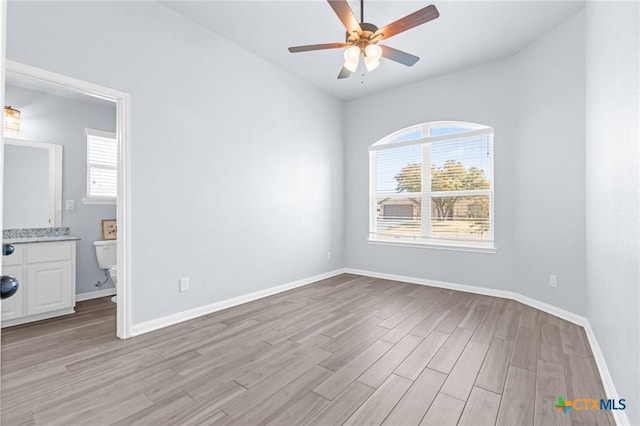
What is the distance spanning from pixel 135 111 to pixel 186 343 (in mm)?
2045

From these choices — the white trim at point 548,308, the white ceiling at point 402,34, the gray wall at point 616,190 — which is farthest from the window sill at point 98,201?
the gray wall at point 616,190

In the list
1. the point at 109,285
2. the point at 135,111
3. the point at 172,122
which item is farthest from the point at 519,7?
the point at 109,285

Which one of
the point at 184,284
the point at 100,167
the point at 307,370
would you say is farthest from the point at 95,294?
the point at 307,370

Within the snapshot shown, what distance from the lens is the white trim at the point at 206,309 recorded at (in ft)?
9.00

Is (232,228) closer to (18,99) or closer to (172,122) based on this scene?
(172,122)

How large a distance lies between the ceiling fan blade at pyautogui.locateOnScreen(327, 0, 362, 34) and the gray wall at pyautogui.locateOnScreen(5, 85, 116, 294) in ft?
12.0

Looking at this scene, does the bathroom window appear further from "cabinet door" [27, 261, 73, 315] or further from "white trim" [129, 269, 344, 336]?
"white trim" [129, 269, 344, 336]

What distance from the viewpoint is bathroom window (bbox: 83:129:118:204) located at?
413 cm

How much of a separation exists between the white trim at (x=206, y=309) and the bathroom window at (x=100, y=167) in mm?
2303

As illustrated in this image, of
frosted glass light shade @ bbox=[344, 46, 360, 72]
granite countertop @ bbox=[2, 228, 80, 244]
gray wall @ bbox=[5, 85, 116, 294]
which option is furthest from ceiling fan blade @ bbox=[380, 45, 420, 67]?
gray wall @ bbox=[5, 85, 116, 294]

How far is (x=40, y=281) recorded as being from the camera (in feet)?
10.2

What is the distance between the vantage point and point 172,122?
2939 millimetres

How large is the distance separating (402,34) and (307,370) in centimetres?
336

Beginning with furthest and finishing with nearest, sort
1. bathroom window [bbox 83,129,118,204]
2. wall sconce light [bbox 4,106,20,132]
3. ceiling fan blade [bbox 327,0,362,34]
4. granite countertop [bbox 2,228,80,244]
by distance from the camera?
bathroom window [bbox 83,129,118,204] < wall sconce light [bbox 4,106,20,132] < granite countertop [bbox 2,228,80,244] < ceiling fan blade [bbox 327,0,362,34]
